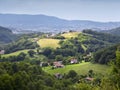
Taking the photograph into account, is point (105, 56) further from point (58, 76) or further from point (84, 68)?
point (58, 76)

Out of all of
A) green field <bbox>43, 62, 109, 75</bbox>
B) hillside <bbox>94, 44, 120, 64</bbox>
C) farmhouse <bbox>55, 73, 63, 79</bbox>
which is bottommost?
farmhouse <bbox>55, 73, 63, 79</bbox>

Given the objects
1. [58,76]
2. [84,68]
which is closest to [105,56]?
[84,68]

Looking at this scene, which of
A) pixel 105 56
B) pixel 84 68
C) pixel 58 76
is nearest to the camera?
pixel 58 76

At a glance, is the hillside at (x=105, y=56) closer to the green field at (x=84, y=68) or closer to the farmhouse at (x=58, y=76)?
the green field at (x=84, y=68)

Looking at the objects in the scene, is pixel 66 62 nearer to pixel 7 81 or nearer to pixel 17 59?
pixel 17 59

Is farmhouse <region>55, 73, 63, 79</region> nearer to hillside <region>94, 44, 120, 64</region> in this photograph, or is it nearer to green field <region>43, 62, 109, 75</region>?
green field <region>43, 62, 109, 75</region>

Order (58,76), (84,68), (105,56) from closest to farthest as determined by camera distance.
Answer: (58,76) → (84,68) → (105,56)

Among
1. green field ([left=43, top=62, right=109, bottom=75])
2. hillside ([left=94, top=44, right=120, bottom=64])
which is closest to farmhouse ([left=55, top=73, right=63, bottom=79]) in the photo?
green field ([left=43, top=62, right=109, bottom=75])

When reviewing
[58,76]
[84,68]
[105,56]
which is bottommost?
[58,76]

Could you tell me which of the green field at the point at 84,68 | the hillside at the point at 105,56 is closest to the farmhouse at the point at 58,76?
the green field at the point at 84,68

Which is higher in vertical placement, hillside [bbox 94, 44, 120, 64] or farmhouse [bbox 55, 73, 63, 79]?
hillside [bbox 94, 44, 120, 64]

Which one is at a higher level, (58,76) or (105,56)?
(105,56)
